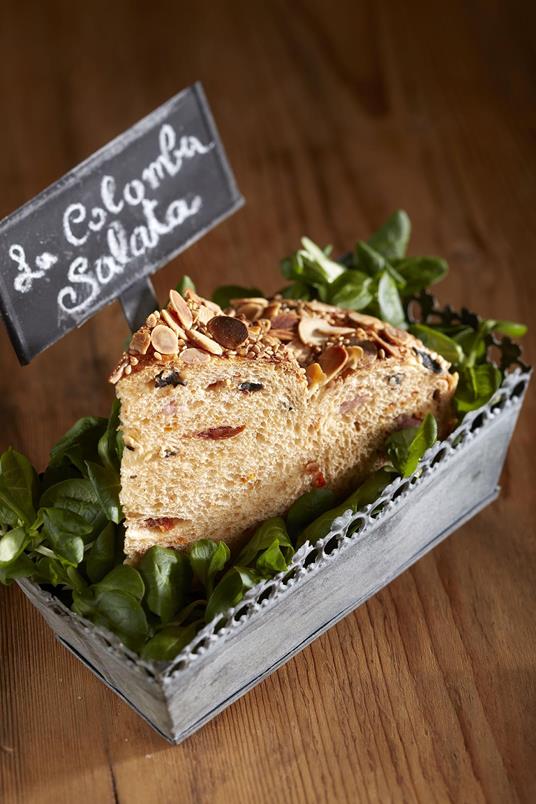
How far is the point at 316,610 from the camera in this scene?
1.24m

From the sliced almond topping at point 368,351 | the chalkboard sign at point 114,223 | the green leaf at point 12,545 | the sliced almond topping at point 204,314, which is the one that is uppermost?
the chalkboard sign at point 114,223

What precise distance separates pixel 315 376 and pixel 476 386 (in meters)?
0.23

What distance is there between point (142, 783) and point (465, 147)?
4.25 feet

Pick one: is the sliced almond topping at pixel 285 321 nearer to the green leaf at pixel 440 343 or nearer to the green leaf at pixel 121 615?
the green leaf at pixel 440 343

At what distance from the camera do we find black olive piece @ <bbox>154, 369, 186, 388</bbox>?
3.71 feet

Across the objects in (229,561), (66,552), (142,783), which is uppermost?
(66,552)

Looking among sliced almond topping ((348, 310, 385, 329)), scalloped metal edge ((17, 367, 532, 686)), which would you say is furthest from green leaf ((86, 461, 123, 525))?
sliced almond topping ((348, 310, 385, 329))

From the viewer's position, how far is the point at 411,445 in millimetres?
1234

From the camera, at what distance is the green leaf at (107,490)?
1181 mm

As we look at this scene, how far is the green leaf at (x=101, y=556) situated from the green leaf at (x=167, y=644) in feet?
0.36

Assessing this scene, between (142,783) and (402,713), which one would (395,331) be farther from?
(142,783)

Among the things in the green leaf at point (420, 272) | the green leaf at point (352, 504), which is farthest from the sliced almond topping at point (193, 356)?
the green leaf at point (420, 272)

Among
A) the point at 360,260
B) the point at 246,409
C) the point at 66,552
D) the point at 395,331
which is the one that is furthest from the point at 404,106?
the point at 66,552

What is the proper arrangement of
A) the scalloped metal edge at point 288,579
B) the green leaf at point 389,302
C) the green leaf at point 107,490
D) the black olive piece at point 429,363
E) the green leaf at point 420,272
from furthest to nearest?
1. the green leaf at point 420,272
2. the green leaf at point 389,302
3. the black olive piece at point 429,363
4. the green leaf at point 107,490
5. the scalloped metal edge at point 288,579
